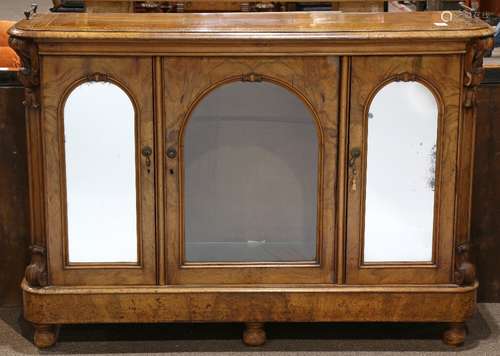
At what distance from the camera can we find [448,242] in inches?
109

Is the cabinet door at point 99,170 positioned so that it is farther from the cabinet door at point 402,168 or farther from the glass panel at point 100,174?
the cabinet door at point 402,168

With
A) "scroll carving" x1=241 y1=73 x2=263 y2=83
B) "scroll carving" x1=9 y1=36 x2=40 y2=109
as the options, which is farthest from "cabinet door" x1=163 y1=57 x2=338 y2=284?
"scroll carving" x1=9 y1=36 x2=40 y2=109

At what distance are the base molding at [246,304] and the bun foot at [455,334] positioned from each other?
54 mm

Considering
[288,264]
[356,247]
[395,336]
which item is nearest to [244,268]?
[288,264]

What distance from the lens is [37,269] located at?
2742 mm

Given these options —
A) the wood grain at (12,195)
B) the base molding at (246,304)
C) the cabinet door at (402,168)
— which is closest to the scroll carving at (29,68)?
the wood grain at (12,195)

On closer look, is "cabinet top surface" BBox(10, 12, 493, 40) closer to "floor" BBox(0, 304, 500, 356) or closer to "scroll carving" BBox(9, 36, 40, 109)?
"scroll carving" BBox(9, 36, 40, 109)

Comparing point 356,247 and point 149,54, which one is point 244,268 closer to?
point 356,247

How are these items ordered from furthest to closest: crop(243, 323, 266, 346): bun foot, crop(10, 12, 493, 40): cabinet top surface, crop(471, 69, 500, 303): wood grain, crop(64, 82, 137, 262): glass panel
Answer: crop(471, 69, 500, 303): wood grain
crop(243, 323, 266, 346): bun foot
crop(64, 82, 137, 262): glass panel
crop(10, 12, 493, 40): cabinet top surface

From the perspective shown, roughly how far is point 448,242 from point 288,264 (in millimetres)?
424

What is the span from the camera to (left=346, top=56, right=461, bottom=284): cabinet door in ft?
8.71

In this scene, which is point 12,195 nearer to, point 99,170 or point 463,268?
point 99,170

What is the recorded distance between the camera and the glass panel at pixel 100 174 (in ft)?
8.80

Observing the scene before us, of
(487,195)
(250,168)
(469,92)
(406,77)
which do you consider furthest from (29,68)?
(487,195)
